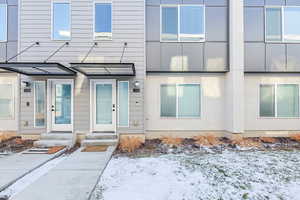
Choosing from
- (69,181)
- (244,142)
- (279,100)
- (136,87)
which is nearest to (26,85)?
(136,87)

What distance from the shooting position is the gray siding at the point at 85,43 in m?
6.95

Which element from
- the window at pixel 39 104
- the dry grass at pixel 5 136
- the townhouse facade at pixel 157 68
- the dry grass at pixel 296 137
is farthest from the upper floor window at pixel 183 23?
the dry grass at pixel 5 136

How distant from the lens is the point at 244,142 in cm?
675

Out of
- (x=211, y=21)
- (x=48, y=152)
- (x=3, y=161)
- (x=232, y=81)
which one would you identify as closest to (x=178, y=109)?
(x=232, y=81)

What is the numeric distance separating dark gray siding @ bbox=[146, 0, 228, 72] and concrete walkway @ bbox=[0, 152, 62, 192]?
4976 millimetres

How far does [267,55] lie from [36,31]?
9.62 metres

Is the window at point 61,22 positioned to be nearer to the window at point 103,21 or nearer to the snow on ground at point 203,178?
the window at point 103,21

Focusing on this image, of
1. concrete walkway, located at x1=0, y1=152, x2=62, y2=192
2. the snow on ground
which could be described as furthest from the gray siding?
the snow on ground

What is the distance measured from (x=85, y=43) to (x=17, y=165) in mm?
4792

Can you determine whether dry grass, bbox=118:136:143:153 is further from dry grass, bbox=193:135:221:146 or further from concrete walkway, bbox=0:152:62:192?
dry grass, bbox=193:135:221:146

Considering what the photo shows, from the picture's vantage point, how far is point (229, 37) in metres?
7.34

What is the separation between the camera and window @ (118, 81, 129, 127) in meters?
7.14

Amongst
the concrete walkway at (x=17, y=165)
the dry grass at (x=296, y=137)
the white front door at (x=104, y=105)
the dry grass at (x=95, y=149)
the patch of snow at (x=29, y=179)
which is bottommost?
the patch of snow at (x=29, y=179)

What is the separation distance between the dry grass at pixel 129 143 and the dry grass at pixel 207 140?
236 centimetres
